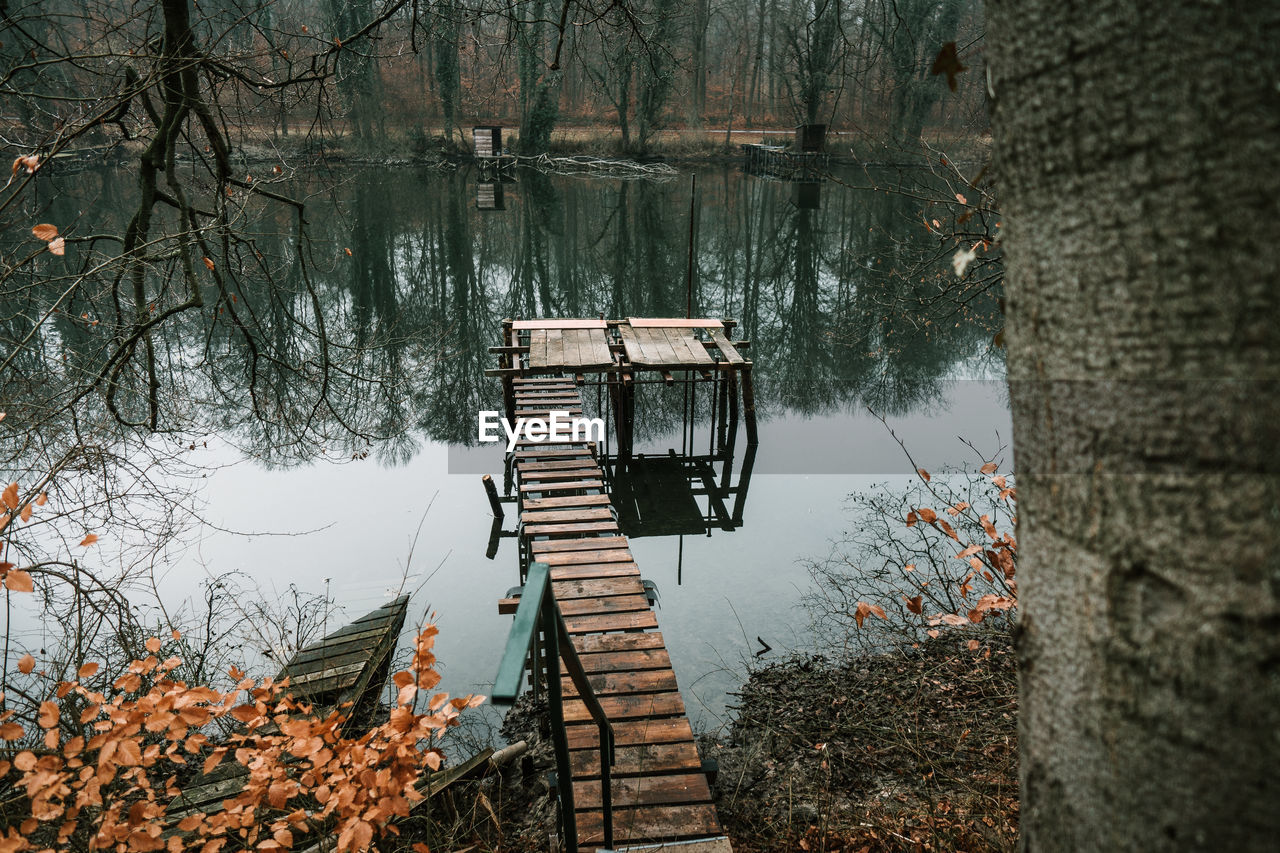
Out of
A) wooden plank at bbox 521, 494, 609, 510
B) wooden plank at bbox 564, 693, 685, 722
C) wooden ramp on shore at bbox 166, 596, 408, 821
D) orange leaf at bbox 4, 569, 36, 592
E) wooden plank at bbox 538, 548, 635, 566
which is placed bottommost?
wooden ramp on shore at bbox 166, 596, 408, 821

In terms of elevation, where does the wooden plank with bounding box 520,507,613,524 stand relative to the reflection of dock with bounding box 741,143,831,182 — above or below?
A: below

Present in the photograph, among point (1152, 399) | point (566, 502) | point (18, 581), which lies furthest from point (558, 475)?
point (1152, 399)

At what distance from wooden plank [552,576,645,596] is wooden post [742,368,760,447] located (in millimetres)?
5506

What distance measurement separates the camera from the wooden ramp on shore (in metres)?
5.53

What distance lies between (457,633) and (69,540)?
3.35m

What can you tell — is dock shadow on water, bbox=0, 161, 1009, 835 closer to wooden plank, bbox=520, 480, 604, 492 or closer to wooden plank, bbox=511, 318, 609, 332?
wooden plank, bbox=520, 480, 604, 492

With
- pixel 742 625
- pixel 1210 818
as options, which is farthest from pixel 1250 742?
pixel 742 625

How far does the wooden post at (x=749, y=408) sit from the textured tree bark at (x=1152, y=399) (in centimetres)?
1009

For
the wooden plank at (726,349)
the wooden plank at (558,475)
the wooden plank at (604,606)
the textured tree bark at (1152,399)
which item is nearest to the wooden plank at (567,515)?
the wooden plank at (558,475)

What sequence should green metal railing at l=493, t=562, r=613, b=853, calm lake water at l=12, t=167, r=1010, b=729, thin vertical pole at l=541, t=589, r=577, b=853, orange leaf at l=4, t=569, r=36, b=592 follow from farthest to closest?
calm lake water at l=12, t=167, r=1010, b=729 < orange leaf at l=4, t=569, r=36, b=592 < thin vertical pole at l=541, t=589, r=577, b=853 < green metal railing at l=493, t=562, r=613, b=853

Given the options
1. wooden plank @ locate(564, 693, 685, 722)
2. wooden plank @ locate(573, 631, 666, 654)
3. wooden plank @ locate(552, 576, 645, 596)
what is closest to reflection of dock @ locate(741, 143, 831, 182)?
wooden plank @ locate(552, 576, 645, 596)

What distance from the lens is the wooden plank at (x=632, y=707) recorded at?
4.50m

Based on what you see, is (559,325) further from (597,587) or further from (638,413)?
(597,587)

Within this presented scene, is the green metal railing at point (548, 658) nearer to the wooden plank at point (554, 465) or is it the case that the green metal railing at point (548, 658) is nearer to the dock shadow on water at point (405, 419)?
the dock shadow on water at point (405, 419)
